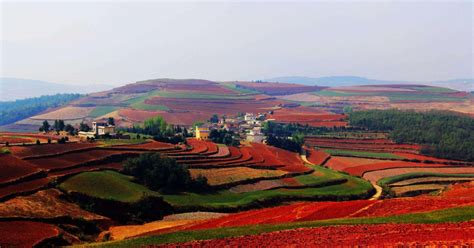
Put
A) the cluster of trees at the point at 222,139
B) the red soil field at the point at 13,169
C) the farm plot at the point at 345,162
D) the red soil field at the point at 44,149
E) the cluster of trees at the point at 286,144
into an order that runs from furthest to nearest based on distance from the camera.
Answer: the cluster of trees at the point at 286,144 < the cluster of trees at the point at 222,139 < the farm plot at the point at 345,162 < the red soil field at the point at 44,149 < the red soil field at the point at 13,169

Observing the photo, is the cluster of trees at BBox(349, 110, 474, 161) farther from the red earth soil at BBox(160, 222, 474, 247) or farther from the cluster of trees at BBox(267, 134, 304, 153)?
the red earth soil at BBox(160, 222, 474, 247)

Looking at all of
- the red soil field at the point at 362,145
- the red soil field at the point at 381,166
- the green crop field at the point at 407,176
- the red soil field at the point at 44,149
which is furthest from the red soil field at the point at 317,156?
the red soil field at the point at 44,149

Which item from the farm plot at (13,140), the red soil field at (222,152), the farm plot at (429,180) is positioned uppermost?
the farm plot at (13,140)

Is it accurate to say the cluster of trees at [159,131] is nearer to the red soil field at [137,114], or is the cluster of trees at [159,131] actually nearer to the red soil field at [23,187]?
the red soil field at [23,187]

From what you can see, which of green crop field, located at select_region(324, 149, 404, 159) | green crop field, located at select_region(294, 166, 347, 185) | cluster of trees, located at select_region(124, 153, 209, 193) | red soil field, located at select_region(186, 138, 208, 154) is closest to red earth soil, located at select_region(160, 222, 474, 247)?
cluster of trees, located at select_region(124, 153, 209, 193)

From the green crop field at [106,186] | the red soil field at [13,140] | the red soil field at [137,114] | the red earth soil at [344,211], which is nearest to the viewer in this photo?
the red earth soil at [344,211]

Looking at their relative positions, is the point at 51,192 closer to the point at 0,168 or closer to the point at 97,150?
the point at 0,168
